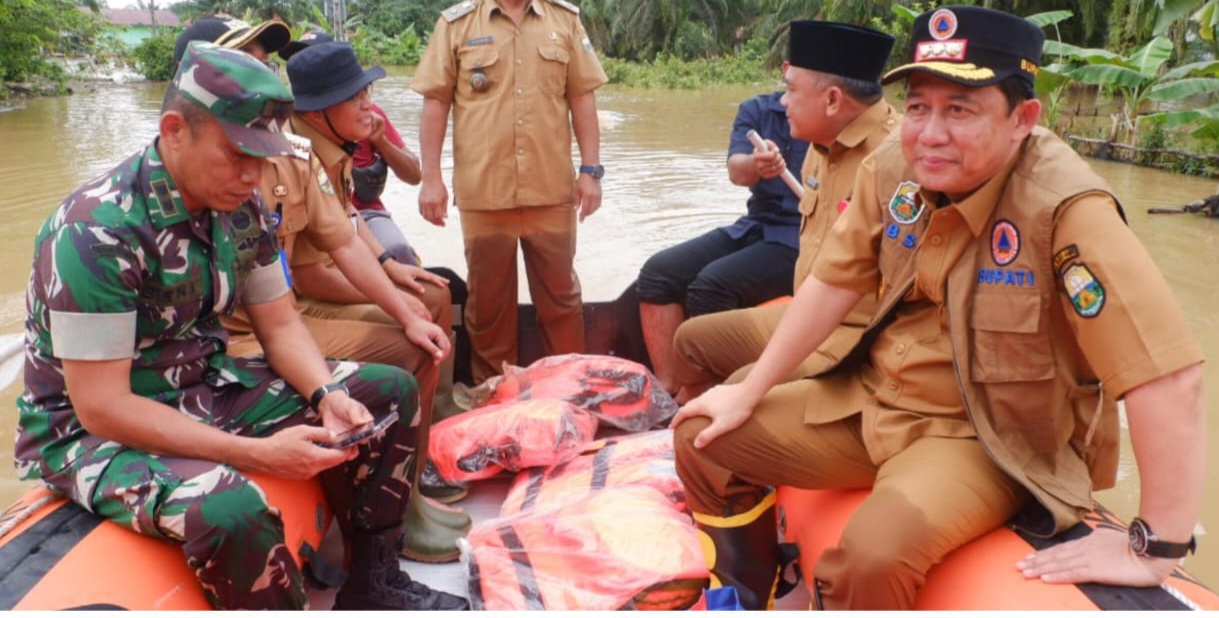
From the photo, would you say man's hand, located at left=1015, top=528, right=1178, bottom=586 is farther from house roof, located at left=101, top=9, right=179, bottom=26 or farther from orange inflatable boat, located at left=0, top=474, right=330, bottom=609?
house roof, located at left=101, top=9, right=179, bottom=26

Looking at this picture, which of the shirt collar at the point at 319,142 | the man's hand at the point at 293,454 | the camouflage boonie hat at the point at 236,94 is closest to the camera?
the camouflage boonie hat at the point at 236,94

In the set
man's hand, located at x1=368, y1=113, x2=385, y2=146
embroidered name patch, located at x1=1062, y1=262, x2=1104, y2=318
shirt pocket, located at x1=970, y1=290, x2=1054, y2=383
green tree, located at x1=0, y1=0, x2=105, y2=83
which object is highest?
embroidered name patch, located at x1=1062, y1=262, x2=1104, y2=318

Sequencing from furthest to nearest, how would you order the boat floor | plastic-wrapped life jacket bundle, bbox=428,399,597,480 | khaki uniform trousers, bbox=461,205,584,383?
khaki uniform trousers, bbox=461,205,584,383
plastic-wrapped life jacket bundle, bbox=428,399,597,480
the boat floor

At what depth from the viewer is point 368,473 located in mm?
2307

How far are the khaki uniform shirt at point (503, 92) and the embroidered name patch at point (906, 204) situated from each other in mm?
1931

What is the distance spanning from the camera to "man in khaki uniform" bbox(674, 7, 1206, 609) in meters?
1.62

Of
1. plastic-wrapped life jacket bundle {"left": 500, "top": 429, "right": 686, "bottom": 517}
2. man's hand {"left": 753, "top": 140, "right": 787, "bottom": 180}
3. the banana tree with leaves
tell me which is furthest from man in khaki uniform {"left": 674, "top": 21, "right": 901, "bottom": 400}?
the banana tree with leaves

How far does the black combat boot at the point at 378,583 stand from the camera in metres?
2.30

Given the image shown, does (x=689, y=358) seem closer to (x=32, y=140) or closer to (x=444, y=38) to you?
(x=444, y=38)

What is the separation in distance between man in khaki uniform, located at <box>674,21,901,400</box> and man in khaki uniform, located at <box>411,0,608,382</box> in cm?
100

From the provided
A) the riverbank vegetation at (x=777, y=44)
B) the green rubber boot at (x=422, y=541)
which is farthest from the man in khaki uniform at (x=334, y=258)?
the riverbank vegetation at (x=777, y=44)

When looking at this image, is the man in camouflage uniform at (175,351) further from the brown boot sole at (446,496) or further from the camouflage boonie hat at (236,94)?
the brown boot sole at (446,496)

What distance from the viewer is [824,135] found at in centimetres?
288

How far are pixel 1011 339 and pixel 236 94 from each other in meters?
1.55
